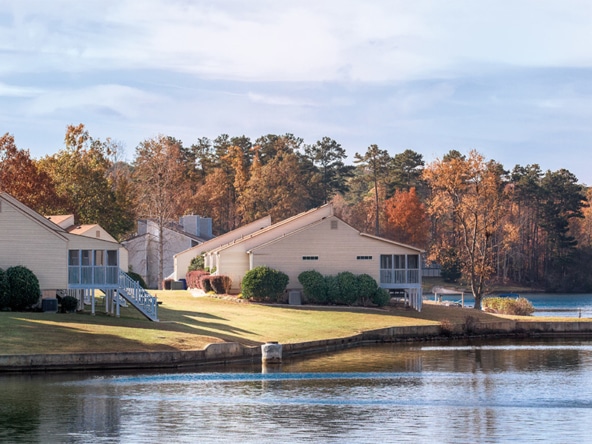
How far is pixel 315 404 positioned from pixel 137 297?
24.3 metres

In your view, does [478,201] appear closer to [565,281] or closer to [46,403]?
[46,403]

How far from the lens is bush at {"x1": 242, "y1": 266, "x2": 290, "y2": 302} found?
238 ft

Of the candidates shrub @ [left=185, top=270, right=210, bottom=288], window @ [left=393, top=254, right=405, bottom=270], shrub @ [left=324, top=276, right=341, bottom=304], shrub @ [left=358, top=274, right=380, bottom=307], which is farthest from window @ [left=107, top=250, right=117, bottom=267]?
shrub @ [left=185, top=270, right=210, bottom=288]

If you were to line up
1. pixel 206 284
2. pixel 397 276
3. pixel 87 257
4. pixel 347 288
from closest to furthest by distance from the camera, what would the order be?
pixel 87 257
pixel 347 288
pixel 397 276
pixel 206 284

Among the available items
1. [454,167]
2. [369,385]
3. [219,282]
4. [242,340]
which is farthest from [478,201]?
[369,385]

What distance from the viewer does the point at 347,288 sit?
72125 millimetres

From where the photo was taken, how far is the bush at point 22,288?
53.7 m

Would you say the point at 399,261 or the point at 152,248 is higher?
the point at 152,248

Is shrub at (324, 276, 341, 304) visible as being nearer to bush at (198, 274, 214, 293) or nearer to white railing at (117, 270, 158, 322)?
bush at (198, 274, 214, 293)

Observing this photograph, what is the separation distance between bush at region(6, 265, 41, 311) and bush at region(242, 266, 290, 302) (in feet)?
68.0

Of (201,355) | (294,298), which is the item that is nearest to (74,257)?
(201,355)

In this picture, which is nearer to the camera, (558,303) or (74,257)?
(74,257)

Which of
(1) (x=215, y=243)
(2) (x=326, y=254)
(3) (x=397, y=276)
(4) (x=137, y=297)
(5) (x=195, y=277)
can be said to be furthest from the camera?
(1) (x=215, y=243)

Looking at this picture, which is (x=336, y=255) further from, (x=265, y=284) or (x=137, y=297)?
(x=137, y=297)
